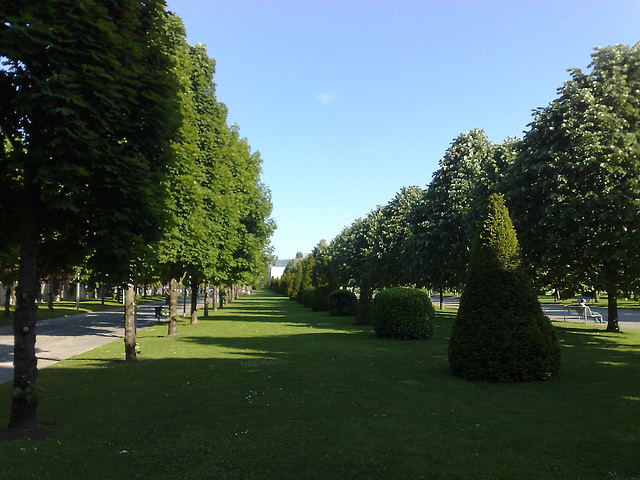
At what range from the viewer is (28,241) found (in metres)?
7.71

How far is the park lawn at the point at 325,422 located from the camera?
6027mm

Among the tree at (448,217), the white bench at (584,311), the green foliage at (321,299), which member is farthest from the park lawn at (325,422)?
the green foliage at (321,299)

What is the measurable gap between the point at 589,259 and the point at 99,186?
64.2ft

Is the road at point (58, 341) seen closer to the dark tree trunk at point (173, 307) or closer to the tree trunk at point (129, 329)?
the tree trunk at point (129, 329)

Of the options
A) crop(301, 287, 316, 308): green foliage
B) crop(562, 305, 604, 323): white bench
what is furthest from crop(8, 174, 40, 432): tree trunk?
crop(301, 287, 316, 308): green foliage

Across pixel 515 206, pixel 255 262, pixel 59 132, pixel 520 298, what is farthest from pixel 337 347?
pixel 255 262

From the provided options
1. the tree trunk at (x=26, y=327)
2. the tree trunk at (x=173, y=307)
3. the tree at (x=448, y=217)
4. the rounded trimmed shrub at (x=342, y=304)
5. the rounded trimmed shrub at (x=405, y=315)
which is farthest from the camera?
the rounded trimmed shrub at (x=342, y=304)

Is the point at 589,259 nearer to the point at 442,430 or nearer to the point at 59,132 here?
the point at 442,430

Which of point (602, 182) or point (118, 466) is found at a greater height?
point (602, 182)

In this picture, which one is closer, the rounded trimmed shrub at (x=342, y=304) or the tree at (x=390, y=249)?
the rounded trimmed shrub at (x=342, y=304)

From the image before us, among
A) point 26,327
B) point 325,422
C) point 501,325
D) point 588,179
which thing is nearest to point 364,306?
point 588,179

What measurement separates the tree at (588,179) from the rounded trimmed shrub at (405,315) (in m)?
5.15

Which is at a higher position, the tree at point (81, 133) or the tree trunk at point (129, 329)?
the tree at point (81, 133)

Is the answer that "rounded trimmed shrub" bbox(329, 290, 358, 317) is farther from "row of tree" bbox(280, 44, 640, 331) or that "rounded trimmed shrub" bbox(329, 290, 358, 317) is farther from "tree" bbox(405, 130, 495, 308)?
"row of tree" bbox(280, 44, 640, 331)
